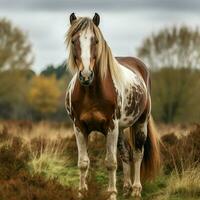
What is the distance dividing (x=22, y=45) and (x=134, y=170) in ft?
113

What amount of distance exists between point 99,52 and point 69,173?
3.31 m

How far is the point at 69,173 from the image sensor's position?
9.63 m

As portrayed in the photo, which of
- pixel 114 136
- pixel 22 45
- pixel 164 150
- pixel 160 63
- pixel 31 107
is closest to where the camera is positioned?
pixel 114 136

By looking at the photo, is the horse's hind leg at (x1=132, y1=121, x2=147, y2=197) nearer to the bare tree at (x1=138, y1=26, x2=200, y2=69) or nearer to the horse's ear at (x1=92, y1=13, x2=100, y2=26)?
the horse's ear at (x1=92, y1=13, x2=100, y2=26)

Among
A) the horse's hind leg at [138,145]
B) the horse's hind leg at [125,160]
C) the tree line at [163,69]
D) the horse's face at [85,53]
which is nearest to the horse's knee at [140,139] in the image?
the horse's hind leg at [138,145]

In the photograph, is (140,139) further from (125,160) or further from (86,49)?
(86,49)

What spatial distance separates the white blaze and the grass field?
1.19m

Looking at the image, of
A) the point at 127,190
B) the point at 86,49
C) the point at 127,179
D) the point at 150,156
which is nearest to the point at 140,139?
the point at 150,156

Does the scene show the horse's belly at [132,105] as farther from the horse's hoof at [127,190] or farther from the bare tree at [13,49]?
the bare tree at [13,49]

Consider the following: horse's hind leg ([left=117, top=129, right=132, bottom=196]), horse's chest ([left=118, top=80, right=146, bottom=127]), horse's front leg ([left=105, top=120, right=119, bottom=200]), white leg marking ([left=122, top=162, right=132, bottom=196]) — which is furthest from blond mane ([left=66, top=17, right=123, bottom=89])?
white leg marking ([left=122, top=162, right=132, bottom=196])

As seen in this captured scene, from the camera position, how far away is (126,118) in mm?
7762

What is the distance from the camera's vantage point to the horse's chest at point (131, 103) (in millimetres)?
7609

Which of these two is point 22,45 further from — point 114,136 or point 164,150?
point 114,136

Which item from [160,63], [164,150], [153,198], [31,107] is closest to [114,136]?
[153,198]
